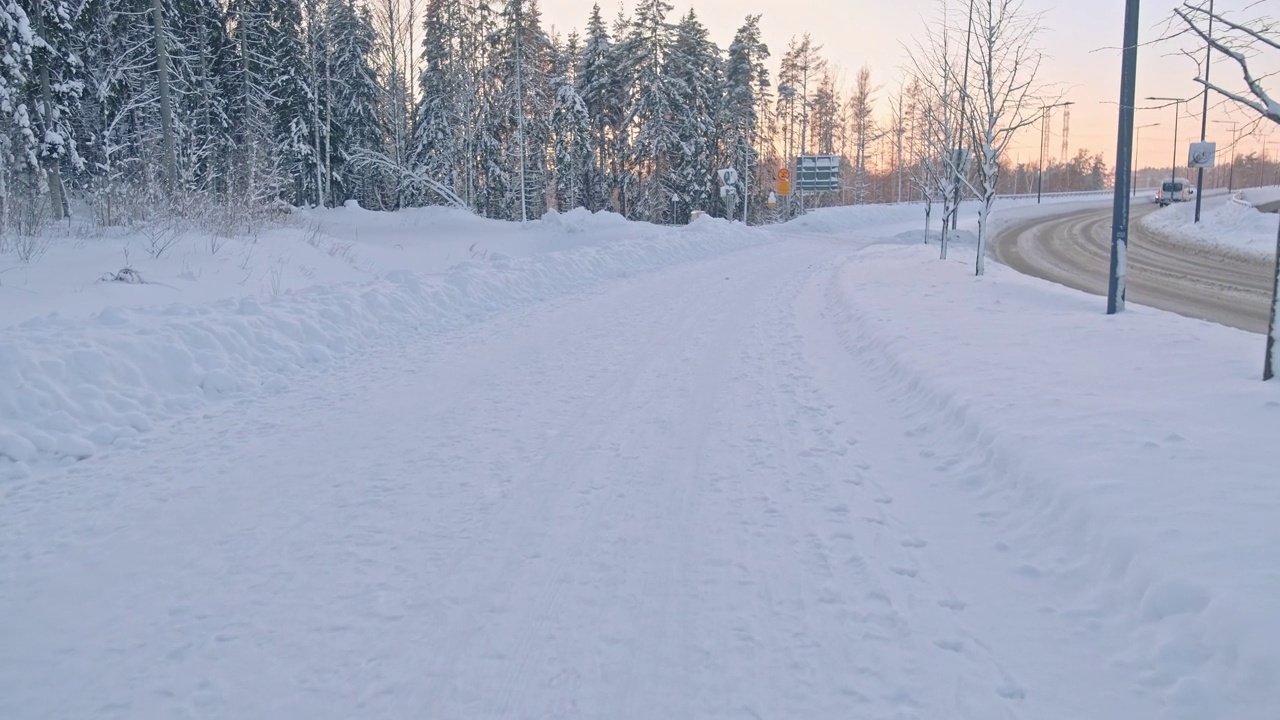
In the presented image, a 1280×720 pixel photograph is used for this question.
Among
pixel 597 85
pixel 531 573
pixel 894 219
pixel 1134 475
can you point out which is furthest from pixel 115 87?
pixel 894 219

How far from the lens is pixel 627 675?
300 cm

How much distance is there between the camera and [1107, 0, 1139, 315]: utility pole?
1000 cm

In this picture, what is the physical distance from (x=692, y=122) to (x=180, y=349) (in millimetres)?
40232

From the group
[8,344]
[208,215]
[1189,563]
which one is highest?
[208,215]

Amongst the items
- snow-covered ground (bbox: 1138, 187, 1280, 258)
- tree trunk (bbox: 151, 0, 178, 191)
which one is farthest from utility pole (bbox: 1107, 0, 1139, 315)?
tree trunk (bbox: 151, 0, 178, 191)

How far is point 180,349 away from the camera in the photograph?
7.26m

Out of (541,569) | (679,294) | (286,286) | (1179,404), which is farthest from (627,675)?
(679,294)

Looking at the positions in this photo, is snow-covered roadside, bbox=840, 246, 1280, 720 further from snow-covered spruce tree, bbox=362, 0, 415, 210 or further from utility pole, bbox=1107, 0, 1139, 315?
snow-covered spruce tree, bbox=362, 0, 415, 210

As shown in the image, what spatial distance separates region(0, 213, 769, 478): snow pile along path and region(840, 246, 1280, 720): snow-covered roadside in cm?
622

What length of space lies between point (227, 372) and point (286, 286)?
4923 millimetres

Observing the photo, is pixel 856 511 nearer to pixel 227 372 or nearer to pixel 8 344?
pixel 227 372

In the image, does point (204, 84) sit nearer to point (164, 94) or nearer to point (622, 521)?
point (164, 94)

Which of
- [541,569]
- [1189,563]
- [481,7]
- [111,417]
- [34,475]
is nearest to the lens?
[1189,563]

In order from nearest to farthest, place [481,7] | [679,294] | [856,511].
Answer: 1. [856,511]
2. [679,294]
3. [481,7]
